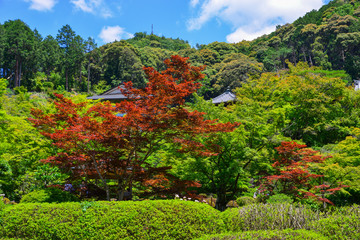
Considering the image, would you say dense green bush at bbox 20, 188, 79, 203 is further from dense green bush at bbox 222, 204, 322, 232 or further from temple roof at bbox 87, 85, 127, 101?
temple roof at bbox 87, 85, 127, 101

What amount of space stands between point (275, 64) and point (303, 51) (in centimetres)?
672

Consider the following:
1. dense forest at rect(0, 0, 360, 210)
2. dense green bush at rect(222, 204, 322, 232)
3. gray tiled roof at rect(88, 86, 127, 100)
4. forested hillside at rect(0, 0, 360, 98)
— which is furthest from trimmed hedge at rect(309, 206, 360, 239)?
forested hillside at rect(0, 0, 360, 98)

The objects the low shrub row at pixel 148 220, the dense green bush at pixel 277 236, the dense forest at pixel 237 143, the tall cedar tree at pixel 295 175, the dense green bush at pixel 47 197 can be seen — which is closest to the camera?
the dense green bush at pixel 277 236

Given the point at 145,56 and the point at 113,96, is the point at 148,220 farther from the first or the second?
the point at 145,56

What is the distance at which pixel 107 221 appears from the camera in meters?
4.38

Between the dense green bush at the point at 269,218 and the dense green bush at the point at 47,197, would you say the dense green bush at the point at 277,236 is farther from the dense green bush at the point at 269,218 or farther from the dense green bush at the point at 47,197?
the dense green bush at the point at 47,197

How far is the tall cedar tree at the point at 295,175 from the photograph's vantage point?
652cm

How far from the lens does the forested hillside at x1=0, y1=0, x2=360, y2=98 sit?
31.7 m

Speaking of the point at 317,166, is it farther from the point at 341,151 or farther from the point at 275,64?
the point at 275,64

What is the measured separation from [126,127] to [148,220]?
2206 millimetres

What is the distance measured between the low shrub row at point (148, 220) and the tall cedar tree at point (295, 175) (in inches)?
80.2

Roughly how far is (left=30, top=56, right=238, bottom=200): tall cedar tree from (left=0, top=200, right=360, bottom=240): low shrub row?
56.4 inches

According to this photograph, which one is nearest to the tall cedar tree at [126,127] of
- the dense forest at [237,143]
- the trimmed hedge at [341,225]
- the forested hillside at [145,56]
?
the dense forest at [237,143]

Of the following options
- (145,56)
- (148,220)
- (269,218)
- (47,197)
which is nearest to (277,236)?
(269,218)
